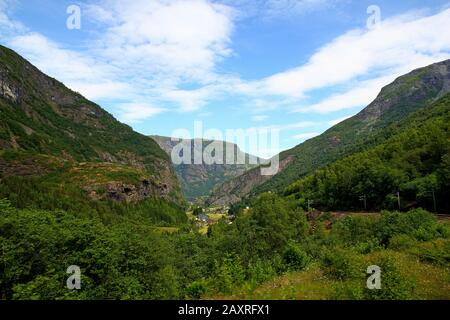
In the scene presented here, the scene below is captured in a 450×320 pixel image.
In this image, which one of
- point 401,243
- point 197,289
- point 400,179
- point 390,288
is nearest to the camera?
point 390,288

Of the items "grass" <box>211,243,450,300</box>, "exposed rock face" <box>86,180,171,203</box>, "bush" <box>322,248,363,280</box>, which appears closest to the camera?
"grass" <box>211,243,450,300</box>

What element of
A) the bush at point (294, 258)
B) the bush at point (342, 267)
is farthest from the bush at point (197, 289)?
the bush at point (294, 258)

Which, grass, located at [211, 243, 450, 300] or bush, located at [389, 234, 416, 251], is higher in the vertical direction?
bush, located at [389, 234, 416, 251]

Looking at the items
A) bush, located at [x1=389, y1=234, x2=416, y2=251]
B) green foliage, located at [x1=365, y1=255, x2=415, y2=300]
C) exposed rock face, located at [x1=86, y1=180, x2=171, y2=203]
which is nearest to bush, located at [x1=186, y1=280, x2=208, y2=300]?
green foliage, located at [x1=365, y1=255, x2=415, y2=300]

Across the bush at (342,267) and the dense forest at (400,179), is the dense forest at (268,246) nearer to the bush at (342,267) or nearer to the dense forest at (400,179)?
the bush at (342,267)

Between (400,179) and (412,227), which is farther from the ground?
(400,179)

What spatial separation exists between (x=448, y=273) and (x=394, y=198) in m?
79.1

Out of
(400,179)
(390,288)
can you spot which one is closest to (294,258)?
(390,288)

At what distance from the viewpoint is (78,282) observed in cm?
2044

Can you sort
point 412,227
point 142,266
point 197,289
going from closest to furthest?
1. point 197,289
2. point 142,266
3. point 412,227

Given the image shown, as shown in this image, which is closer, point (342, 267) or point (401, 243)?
point (342, 267)

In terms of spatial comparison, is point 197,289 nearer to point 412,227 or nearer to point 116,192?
point 412,227

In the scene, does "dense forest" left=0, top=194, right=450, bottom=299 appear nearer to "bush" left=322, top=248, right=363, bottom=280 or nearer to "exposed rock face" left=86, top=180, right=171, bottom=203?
"bush" left=322, top=248, right=363, bottom=280
